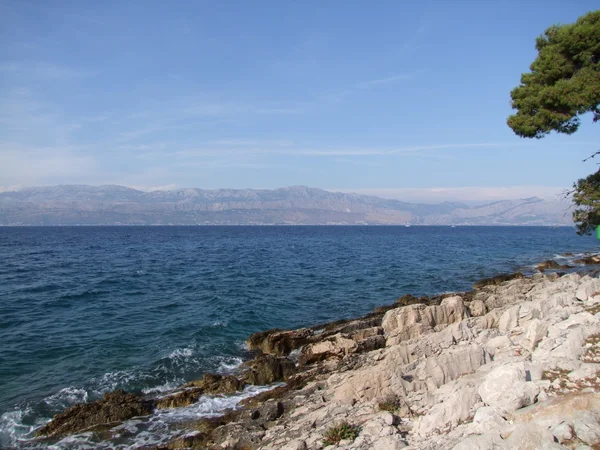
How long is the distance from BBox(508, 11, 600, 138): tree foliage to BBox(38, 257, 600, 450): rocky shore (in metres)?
8.02

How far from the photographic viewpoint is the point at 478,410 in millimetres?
9219

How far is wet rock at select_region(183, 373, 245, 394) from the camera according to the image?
53.3 ft

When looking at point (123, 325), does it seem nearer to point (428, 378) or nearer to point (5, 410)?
point (5, 410)

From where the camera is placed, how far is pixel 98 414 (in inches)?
566

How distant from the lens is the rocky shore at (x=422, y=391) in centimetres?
855

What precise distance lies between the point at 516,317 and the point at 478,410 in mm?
9177

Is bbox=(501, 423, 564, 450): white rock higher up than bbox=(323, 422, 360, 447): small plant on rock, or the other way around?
bbox=(501, 423, 564, 450): white rock

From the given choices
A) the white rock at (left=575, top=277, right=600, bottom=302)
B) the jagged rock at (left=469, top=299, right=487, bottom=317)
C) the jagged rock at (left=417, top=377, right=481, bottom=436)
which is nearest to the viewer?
the jagged rock at (left=417, top=377, right=481, bottom=436)

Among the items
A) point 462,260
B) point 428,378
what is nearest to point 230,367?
point 428,378

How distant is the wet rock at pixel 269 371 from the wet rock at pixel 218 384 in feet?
1.81

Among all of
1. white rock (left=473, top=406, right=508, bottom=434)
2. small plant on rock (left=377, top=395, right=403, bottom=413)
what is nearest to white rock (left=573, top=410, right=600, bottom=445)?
white rock (left=473, top=406, right=508, bottom=434)

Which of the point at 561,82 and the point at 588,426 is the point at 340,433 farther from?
the point at 561,82

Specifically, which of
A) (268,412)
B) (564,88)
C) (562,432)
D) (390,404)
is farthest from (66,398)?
(564,88)

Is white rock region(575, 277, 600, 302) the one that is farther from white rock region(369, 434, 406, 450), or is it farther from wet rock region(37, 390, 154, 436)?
wet rock region(37, 390, 154, 436)
